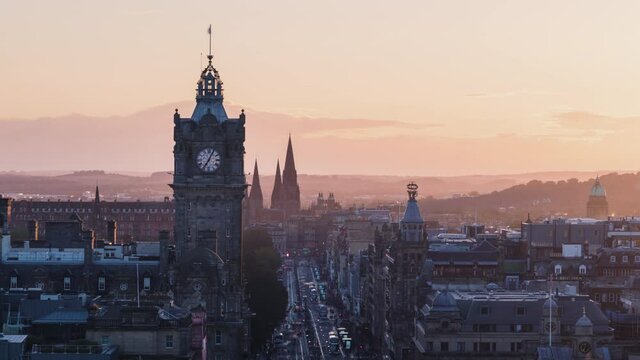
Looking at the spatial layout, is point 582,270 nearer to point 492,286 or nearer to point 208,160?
point 492,286

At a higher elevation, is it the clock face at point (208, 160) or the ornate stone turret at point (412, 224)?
the clock face at point (208, 160)

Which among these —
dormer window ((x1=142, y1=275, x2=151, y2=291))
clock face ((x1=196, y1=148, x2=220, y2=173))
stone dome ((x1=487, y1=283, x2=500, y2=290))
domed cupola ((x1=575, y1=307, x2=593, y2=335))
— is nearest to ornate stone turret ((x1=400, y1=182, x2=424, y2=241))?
stone dome ((x1=487, y1=283, x2=500, y2=290))

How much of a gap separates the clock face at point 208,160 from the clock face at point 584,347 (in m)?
39.4

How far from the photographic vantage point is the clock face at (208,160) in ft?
511

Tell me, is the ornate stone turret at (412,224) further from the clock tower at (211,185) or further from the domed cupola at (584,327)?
the domed cupola at (584,327)

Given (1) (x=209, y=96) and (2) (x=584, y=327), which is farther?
(1) (x=209, y=96)

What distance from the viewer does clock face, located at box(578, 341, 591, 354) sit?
136075 mm

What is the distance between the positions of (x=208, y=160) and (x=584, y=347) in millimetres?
40828

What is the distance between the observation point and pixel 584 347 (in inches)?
5399

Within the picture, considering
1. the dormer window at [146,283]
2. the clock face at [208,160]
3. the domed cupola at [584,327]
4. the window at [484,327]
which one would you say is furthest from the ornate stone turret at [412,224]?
the domed cupola at [584,327]

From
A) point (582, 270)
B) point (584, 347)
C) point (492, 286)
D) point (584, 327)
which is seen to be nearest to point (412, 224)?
point (492, 286)

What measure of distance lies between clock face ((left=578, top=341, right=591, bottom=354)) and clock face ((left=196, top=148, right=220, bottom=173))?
3935cm

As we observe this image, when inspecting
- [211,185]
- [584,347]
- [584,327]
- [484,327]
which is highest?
[211,185]

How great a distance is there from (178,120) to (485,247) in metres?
50.0
